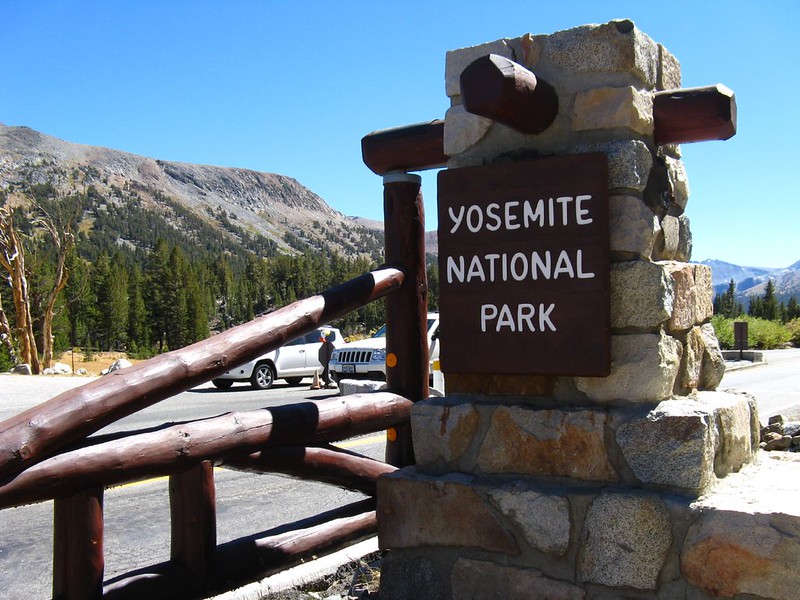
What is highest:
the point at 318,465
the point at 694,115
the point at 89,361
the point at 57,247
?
the point at 57,247

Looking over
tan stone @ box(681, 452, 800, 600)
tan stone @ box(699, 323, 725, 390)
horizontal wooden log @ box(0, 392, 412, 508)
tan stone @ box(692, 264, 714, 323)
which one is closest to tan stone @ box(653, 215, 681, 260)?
tan stone @ box(692, 264, 714, 323)

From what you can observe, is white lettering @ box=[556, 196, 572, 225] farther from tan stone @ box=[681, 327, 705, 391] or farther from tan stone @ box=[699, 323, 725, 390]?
tan stone @ box=[699, 323, 725, 390]

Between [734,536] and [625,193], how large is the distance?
1.23 metres

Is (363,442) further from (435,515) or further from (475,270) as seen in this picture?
(475,270)

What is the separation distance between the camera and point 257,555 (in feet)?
11.2

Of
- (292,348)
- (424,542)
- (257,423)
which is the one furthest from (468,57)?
(292,348)

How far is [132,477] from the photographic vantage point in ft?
9.06

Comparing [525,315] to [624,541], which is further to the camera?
[525,315]

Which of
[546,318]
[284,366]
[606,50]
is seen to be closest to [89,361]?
[284,366]

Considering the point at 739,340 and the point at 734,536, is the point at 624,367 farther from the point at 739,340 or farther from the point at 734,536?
the point at 739,340

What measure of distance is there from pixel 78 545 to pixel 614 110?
252 centimetres

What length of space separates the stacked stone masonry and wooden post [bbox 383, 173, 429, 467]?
3.15 ft

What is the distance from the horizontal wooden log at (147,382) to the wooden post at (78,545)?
26cm

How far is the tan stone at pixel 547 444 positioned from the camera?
2744mm
